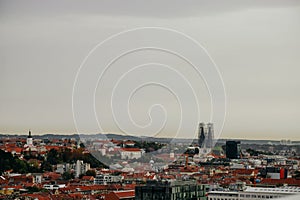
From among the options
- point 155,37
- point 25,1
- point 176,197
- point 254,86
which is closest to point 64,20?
point 25,1

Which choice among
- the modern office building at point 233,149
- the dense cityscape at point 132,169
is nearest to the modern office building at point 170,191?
the dense cityscape at point 132,169

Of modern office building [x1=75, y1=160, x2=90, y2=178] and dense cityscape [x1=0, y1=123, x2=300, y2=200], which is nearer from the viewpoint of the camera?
dense cityscape [x1=0, y1=123, x2=300, y2=200]

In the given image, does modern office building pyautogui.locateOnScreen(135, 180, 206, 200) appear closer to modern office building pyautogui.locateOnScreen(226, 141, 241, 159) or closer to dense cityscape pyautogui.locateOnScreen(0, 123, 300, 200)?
dense cityscape pyautogui.locateOnScreen(0, 123, 300, 200)

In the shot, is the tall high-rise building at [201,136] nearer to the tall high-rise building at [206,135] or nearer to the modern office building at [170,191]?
the tall high-rise building at [206,135]

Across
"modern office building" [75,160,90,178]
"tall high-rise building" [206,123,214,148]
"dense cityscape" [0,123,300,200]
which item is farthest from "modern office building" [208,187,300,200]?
"modern office building" [75,160,90,178]

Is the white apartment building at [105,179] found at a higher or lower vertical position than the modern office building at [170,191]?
higher

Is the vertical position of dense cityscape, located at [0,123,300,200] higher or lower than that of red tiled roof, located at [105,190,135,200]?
higher

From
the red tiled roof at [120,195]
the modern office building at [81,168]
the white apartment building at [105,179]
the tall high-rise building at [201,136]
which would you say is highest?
the tall high-rise building at [201,136]
